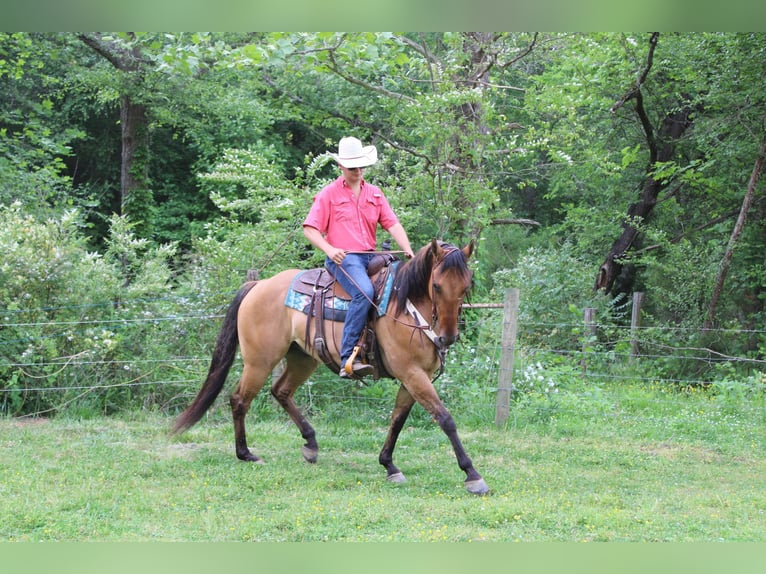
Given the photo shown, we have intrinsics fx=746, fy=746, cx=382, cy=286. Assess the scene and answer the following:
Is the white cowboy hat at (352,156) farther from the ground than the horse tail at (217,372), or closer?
farther from the ground

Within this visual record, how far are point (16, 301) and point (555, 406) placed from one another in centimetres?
628

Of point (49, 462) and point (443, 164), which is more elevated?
point (443, 164)

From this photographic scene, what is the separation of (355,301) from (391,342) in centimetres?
46

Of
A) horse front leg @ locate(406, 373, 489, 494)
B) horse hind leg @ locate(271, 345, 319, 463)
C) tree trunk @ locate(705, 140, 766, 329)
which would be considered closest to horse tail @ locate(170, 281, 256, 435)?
horse hind leg @ locate(271, 345, 319, 463)

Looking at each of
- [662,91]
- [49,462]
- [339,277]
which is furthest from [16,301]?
[662,91]

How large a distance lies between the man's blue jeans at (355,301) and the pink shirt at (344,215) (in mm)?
163

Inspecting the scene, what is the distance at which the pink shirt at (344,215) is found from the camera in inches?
247

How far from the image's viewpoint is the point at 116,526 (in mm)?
4750

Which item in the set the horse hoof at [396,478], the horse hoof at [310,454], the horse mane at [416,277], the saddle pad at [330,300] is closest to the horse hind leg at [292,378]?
the horse hoof at [310,454]

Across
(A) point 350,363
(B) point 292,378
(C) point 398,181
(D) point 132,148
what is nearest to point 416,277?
(A) point 350,363

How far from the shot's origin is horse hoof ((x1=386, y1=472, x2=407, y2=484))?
239 inches

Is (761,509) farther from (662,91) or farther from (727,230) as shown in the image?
(662,91)

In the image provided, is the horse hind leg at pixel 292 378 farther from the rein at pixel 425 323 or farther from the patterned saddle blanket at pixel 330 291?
the rein at pixel 425 323

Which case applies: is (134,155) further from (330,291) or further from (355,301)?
(355,301)
